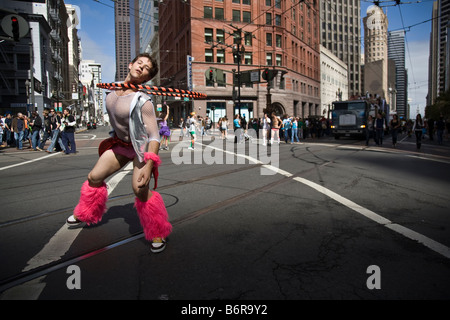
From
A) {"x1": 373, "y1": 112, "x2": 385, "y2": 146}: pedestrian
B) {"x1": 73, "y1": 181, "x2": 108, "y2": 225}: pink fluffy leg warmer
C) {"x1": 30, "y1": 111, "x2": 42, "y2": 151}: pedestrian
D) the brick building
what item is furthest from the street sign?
the brick building

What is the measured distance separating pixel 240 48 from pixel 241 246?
134 ft

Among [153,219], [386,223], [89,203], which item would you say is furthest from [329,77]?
[153,219]

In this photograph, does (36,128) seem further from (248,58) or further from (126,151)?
(248,58)

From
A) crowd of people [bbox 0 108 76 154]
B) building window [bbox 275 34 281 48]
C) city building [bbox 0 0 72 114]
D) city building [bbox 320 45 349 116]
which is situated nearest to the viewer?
crowd of people [bbox 0 108 76 154]

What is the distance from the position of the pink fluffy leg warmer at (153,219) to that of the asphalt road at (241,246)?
172mm

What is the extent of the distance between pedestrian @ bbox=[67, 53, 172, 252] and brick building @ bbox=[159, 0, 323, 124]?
116 ft

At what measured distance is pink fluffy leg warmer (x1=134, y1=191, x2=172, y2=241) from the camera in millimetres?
3023

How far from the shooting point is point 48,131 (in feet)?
51.1

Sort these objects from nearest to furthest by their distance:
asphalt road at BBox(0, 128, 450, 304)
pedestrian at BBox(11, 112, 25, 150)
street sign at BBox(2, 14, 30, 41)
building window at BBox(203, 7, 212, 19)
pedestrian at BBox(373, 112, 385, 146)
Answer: asphalt road at BBox(0, 128, 450, 304)
street sign at BBox(2, 14, 30, 41)
pedestrian at BBox(11, 112, 25, 150)
pedestrian at BBox(373, 112, 385, 146)
building window at BBox(203, 7, 212, 19)

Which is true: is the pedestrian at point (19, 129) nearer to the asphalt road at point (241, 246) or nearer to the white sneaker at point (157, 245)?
the asphalt road at point (241, 246)

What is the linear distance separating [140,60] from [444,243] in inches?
134

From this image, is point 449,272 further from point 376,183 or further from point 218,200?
point 376,183

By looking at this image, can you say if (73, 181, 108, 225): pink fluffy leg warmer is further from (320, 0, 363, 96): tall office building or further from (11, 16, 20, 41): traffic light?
(320, 0, 363, 96): tall office building
